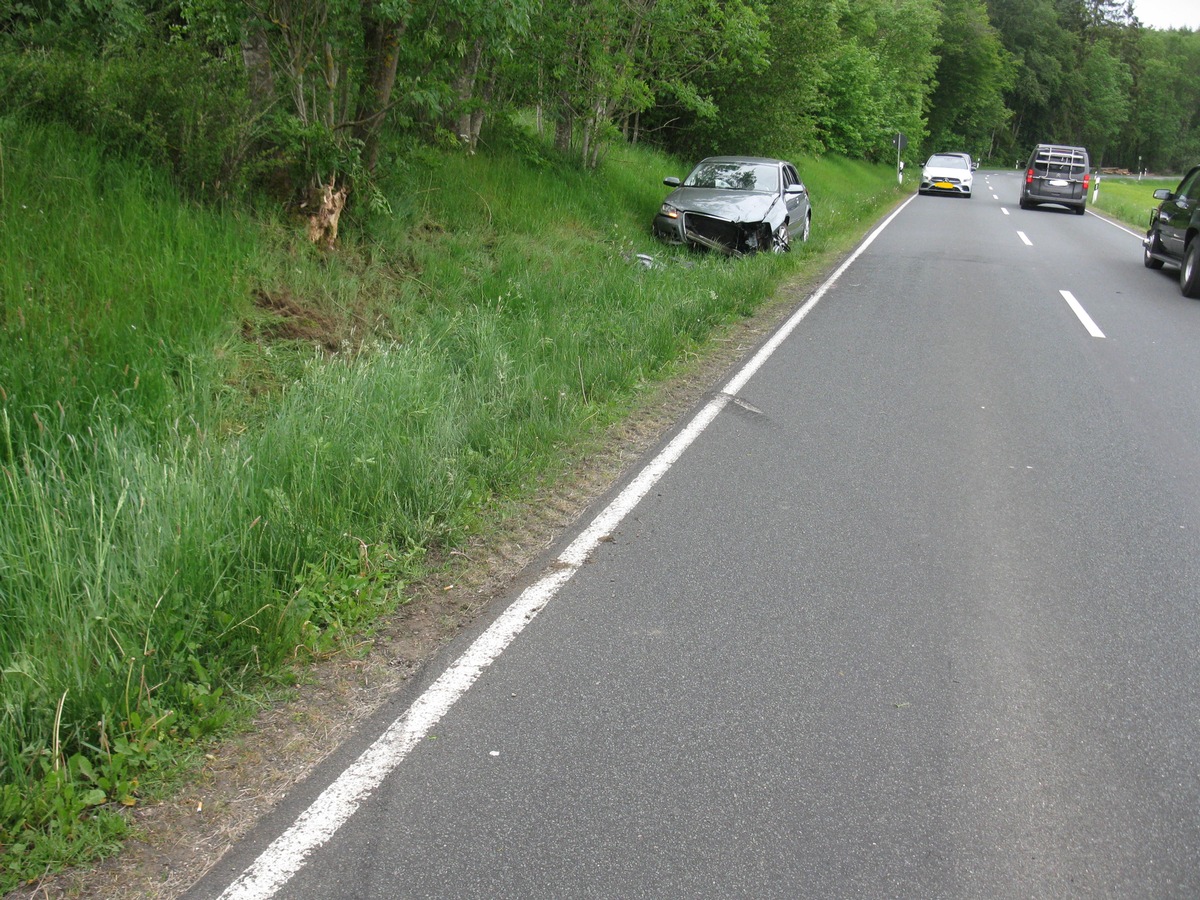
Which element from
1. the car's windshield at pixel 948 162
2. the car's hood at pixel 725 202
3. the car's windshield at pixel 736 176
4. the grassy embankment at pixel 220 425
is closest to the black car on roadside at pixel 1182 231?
the car's windshield at pixel 736 176

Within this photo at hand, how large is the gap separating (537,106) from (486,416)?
10614mm

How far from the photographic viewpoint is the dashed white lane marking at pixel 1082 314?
11281mm

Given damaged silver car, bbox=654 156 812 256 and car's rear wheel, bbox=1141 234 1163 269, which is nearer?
damaged silver car, bbox=654 156 812 256

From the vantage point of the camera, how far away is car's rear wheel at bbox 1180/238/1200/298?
45.4ft

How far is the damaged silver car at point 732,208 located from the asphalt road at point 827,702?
24.3ft

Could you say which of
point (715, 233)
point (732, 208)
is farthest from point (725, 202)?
point (715, 233)

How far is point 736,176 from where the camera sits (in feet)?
50.5

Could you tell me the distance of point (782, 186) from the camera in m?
15.7

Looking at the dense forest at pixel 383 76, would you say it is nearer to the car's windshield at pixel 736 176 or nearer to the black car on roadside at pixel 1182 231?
the car's windshield at pixel 736 176

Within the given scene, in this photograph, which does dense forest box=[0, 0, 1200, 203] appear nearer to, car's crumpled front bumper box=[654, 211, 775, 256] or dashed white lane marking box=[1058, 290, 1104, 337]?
car's crumpled front bumper box=[654, 211, 775, 256]

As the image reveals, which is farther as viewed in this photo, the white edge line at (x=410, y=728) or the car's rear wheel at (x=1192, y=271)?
the car's rear wheel at (x=1192, y=271)

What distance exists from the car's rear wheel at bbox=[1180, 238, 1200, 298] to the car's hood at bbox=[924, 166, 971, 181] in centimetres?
2525

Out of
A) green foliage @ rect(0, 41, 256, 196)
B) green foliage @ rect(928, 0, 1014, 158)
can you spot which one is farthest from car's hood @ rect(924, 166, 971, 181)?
green foliage @ rect(0, 41, 256, 196)

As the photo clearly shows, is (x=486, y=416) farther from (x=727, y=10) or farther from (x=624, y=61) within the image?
(x=727, y=10)
